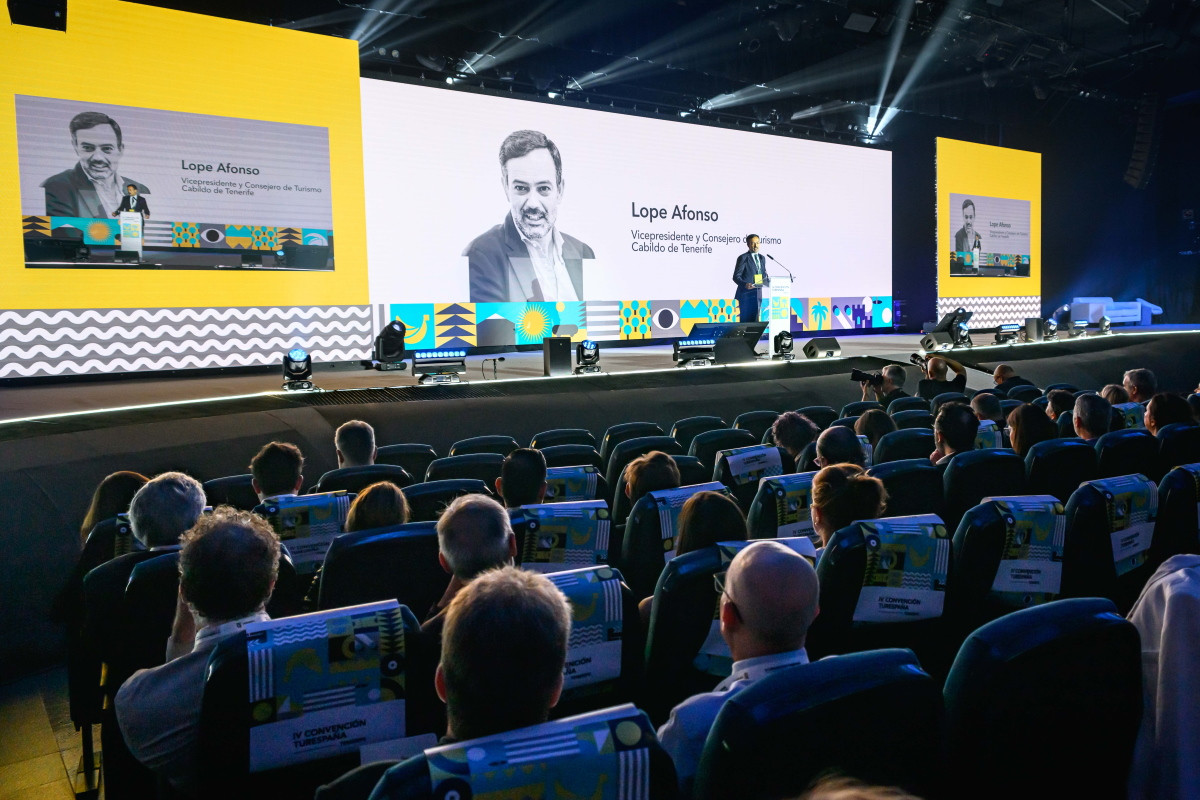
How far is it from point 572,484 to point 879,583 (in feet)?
5.50

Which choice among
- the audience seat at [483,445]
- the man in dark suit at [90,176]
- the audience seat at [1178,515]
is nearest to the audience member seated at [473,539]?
the audience seat at [1178,515]

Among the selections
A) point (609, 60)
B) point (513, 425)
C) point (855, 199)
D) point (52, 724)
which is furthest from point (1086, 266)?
point (52, 724)

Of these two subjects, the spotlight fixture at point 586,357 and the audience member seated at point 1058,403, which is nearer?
the audience member seated at point 1058,403

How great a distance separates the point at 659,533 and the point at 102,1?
28.7 feet

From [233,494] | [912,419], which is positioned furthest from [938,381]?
[233,494]

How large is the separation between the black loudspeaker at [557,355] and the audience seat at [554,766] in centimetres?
696

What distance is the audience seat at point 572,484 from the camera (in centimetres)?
341

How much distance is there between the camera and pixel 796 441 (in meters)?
4.12

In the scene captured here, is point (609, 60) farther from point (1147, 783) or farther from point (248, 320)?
point (1147, 783)

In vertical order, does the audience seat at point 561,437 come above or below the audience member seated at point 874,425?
below

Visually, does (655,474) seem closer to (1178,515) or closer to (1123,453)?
(1178,515)

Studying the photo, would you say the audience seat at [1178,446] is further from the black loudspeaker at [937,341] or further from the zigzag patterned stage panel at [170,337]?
the zigzag patterned stage panel at [170,337]

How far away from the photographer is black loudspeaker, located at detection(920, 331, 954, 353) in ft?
34.9

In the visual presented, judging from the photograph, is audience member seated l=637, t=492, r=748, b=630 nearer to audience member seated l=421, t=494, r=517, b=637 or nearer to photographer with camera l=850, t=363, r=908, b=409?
audience member seated l=421, t=494, r=517, b=637
